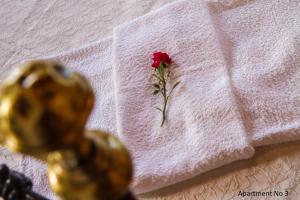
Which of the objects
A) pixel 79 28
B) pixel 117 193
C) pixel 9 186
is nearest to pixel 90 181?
pixel 117 193

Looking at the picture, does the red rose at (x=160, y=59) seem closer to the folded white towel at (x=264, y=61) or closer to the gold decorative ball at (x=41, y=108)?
the folded white towel at (x=264, y=61)

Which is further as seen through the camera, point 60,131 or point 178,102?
point 178,102

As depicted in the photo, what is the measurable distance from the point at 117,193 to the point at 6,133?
3.0 inches

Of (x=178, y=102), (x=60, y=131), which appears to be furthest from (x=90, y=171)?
(x=178, y=102)

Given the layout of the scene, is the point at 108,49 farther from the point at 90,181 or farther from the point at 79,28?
the point at 90,181

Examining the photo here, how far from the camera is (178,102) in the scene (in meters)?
0.65

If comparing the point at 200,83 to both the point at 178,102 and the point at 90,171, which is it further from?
the point at 90,171

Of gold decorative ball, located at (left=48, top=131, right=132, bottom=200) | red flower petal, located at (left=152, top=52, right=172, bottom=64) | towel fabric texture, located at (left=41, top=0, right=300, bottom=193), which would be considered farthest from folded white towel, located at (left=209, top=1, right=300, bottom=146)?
gold decorative ball, located at (left=48, top=131, right=132, bottom=200)

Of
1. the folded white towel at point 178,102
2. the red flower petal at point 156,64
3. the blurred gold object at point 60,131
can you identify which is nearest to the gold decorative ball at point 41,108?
the blurred gold object at point 60,131

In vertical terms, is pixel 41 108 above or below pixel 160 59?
above

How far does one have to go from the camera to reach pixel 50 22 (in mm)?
1029

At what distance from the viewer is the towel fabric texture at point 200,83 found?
0.58 meters

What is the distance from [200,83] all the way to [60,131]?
1.60ft

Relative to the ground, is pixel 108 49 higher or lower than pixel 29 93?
lower
